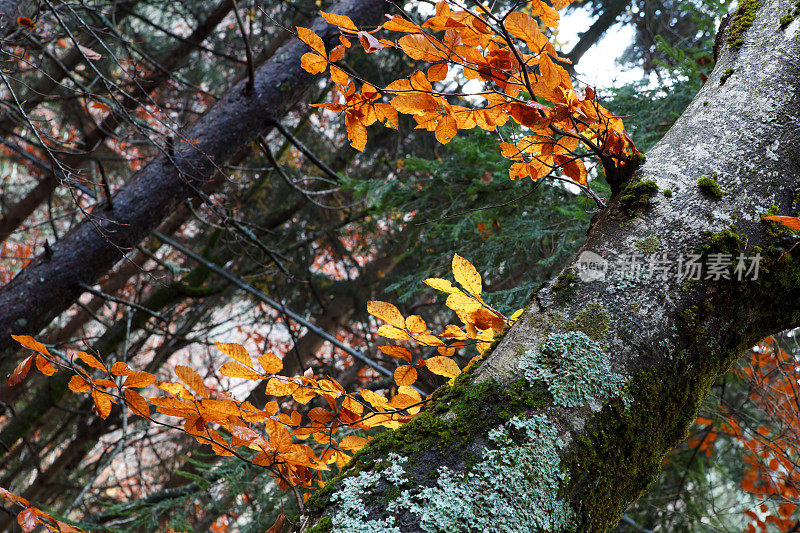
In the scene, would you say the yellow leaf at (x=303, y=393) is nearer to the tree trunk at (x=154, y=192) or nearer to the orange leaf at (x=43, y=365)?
the orange leaf at (x=43, y=365)

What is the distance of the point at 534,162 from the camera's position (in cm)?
124

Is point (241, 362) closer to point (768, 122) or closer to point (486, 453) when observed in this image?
point (486, 453)

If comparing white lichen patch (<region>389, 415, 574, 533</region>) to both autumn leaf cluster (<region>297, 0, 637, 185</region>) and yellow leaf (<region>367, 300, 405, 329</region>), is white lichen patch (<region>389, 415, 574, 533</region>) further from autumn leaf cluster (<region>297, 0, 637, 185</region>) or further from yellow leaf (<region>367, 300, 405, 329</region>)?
autumn leaf cluster (<region>297, 0, 637, 185</region>)

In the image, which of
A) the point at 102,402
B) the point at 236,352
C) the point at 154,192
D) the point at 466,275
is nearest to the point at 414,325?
the point at 466,275

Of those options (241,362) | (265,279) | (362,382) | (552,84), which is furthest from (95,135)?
(552,84)

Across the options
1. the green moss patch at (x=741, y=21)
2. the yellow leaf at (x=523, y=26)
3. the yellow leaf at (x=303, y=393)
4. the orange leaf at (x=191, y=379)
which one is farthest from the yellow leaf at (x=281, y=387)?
the green moss patch at (x=741, y=21)

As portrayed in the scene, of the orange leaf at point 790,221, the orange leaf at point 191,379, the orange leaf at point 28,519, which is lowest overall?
the orange leaf at point 28,519

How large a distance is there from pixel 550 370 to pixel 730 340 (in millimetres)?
396

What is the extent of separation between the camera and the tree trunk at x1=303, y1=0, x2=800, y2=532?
0.72m

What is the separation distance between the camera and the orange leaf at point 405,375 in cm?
119

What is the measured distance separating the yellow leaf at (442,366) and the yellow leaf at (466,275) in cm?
19

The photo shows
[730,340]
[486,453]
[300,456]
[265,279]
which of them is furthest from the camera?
[265,279]

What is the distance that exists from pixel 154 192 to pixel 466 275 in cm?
207

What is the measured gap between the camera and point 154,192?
2.51m
